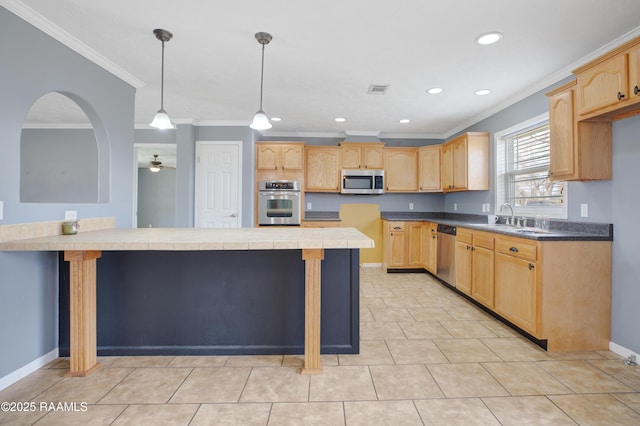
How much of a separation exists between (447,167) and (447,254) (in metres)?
1.51

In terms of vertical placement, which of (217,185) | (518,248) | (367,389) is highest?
(217,185)

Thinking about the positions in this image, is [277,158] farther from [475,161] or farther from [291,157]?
[475,161]

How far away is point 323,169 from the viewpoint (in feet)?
17.5

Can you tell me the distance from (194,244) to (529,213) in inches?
138

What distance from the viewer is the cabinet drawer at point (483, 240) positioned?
316 cm

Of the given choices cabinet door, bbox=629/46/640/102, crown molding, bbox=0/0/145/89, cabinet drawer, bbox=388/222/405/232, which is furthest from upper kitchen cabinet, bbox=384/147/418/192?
crown molding, bbox=0/0/145/89

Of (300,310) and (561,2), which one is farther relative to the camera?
(300,310)

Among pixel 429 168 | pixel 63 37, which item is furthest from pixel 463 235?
pixel 63 37

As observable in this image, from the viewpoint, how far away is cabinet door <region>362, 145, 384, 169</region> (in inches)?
211

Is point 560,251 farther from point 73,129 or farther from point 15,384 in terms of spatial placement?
point 73,129

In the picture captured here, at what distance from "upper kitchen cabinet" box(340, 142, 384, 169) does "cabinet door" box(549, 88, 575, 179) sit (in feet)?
9.32

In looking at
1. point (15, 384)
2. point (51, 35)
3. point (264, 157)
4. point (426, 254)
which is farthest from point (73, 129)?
point (426, 254)

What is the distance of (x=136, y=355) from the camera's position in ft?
7.67

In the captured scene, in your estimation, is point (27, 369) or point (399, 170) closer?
point (27, 369)
